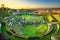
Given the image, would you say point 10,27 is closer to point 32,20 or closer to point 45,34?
point 32,20

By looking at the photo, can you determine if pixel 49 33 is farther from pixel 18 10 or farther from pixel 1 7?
pixel 1 7

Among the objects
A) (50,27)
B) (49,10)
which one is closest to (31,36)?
(50,27)

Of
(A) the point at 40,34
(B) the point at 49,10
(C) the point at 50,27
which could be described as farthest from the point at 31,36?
(B) the point at 49,10

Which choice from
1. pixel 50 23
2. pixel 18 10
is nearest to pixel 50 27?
pixel 50 23

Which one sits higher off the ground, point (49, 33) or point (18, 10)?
point (18, 10)

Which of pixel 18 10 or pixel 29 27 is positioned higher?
pixel 18 10

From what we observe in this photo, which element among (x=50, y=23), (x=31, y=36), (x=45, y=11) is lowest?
(x=31, y=36)

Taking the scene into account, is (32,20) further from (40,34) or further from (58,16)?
(58,16)

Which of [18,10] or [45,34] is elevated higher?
[18,10]
